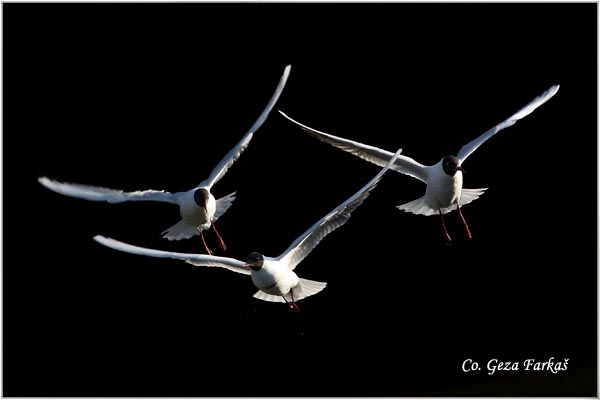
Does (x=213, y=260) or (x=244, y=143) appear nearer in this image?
(x=213, y=260)

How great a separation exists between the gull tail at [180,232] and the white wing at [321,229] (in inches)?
23.2

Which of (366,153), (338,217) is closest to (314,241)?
(338,217)

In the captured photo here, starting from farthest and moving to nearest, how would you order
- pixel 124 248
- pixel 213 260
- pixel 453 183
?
1. pixel 453 183
2. pixel 213 260
3. pixel 124 248

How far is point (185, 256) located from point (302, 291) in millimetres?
635

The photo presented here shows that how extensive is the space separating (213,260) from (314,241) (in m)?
0.44

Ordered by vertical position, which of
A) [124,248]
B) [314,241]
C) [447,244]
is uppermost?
[447,244]

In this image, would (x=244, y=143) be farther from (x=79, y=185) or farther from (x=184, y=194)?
(x=79, y=185)

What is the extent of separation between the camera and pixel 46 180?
501 centimetres

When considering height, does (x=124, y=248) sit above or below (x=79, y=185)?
below

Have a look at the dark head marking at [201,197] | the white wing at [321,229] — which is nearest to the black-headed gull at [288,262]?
the white wing at [321,229]

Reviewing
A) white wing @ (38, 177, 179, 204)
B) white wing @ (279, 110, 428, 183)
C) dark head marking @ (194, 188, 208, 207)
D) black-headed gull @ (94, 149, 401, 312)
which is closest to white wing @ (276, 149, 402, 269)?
black-headed gull @ (94, 149, 401, 312)

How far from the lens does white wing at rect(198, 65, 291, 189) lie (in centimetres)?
540

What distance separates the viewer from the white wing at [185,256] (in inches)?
179

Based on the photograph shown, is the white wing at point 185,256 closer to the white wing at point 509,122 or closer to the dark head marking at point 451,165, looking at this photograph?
the dark head marking at point 451,165
